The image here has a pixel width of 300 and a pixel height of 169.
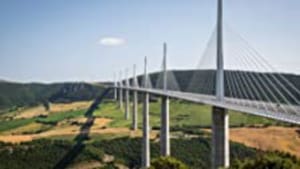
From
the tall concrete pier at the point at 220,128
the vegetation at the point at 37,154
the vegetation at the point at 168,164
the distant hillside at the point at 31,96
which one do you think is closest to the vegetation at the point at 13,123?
the vegetation at the point at 37,154

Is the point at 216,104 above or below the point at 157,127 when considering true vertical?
above

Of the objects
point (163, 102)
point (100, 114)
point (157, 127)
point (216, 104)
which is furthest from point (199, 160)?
point (100, 114)

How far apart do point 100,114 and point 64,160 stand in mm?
45434

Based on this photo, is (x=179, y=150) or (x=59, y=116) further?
(x=59, y=116)

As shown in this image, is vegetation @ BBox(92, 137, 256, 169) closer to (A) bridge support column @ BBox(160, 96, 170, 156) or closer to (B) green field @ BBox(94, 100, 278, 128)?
(A) bridge support column @ BBox(160, 96, 170, 156)

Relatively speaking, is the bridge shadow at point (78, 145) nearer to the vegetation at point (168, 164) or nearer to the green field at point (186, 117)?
the green field at point (186, 117)

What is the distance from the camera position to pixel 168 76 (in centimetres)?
7194

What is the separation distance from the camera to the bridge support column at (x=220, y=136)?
3594 cm

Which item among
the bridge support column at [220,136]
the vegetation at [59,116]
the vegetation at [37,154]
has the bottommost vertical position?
the vegetation at [37,154]

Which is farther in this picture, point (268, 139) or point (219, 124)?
point (268, 139)

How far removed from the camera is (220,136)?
36406 mm

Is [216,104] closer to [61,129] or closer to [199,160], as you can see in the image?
[199,160]

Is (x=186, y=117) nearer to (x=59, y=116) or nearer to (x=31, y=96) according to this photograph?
(x=59, y=116)

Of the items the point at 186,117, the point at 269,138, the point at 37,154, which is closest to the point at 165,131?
the point at 269,138
